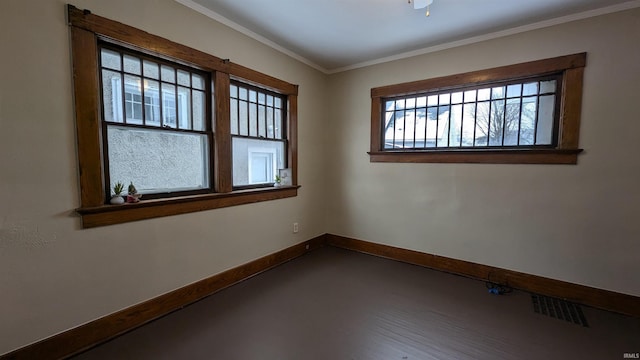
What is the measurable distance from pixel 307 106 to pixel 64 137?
2.69 metres

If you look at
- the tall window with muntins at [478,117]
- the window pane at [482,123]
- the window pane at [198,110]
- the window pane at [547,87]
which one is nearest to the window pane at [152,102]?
the window pane at [198,110]

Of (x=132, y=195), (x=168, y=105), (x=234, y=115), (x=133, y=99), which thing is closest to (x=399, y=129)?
(x=234, y=115)

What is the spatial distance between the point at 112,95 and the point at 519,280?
13.7 feet

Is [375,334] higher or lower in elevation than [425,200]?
lower

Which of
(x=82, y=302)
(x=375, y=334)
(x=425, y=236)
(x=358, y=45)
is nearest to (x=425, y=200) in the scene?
(x=425, y=236)

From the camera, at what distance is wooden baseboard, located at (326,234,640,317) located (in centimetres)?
246

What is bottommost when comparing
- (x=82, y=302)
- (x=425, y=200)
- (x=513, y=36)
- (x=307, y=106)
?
(x=82, y=302)

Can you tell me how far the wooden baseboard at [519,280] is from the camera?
2.46 metres

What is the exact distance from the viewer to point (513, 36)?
9.29ft

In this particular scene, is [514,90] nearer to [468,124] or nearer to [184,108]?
[468,124]

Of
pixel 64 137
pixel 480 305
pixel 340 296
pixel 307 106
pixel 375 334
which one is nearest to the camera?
pixel 64 137

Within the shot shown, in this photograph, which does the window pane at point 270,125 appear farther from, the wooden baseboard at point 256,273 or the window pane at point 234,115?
the wooden baseboard at point 256,273

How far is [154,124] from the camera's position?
2.32 m

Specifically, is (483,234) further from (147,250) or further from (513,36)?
(147,250)
